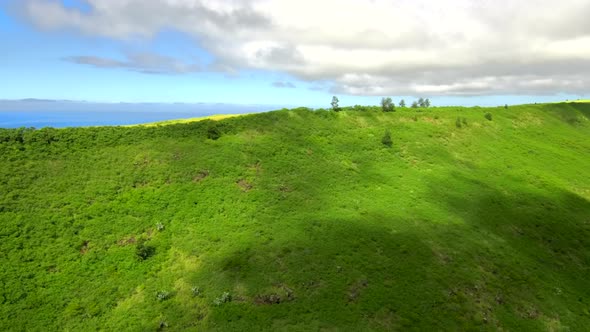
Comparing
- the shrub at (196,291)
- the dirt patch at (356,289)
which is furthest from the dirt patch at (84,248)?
the dirt patch at (356,289)

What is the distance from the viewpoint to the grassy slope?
26.8 metres

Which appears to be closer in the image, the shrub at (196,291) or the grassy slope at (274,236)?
the grassy slope at (274,236)

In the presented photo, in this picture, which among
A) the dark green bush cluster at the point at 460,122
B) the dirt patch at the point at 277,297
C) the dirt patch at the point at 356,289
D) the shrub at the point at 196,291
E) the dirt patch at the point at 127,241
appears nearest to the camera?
the dirt patch at the point at 277,297

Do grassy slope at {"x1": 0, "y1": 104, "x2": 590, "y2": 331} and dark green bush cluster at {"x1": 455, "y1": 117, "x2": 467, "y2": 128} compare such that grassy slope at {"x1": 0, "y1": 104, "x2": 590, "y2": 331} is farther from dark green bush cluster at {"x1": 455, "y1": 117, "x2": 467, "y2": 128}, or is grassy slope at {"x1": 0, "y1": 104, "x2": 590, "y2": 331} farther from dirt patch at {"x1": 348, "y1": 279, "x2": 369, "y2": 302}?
dark green bush cluster at {"x1": 455, "y1": 117, "x2": 467, "y2": 128}

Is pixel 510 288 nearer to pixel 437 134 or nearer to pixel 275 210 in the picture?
pixel 275 210

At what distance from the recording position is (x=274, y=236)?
35.2 m

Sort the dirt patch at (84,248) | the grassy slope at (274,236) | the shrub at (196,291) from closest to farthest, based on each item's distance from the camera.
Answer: the grassy slope at (274,236)
the shrub at (196,291)
the dirt patch at (84,248)

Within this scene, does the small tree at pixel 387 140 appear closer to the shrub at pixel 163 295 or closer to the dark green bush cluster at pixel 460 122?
the dark green bush cluster at pixel 460 122

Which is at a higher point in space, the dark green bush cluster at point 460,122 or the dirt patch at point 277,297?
the dark green bush cluster at point 460,122

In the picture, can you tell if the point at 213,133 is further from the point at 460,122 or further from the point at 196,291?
the point at 460,122

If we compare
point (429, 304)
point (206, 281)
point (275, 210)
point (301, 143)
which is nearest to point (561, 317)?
point (429, 304)

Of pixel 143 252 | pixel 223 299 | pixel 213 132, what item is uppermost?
pixel 213 132

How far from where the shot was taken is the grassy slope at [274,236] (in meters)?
26.8

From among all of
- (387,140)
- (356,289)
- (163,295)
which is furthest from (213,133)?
(356,289)
